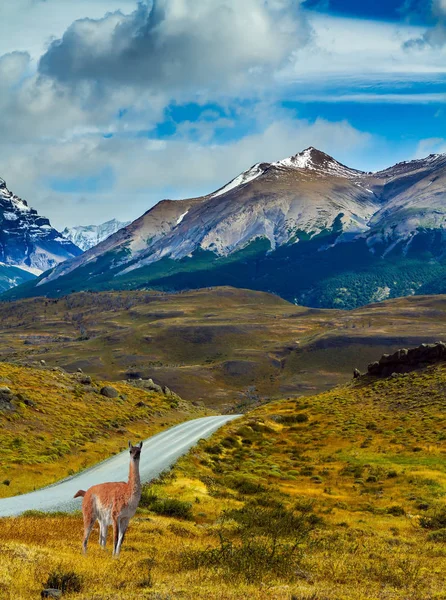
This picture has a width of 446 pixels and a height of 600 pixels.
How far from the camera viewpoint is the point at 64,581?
14477 mm

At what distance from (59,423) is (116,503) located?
49.0m

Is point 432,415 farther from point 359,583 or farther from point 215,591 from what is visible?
point 215,591

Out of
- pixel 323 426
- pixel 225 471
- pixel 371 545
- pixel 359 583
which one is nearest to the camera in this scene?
pixel 359 583

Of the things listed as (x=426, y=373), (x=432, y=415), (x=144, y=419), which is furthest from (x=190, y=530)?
(x=426, y=373)

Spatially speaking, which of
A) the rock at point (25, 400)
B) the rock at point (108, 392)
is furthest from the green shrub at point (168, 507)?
the rock at point (108, 392)

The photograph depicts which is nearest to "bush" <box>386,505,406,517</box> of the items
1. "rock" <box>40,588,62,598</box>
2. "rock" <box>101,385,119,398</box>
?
"rock" <box>40,588,62,598</box>

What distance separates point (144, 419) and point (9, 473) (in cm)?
4296

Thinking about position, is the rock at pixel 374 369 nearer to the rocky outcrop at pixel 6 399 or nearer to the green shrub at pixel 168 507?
the rocky outcrop at pixel 6 399

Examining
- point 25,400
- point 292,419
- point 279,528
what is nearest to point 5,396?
point 25,400

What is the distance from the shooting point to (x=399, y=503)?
39.7 m

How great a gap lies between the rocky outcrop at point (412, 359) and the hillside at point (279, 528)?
2517 centimetres

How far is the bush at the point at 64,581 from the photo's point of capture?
1435 cm

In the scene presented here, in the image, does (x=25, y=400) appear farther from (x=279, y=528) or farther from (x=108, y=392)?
(x=279, y=528)

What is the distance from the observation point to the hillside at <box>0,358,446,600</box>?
15.8 metres
